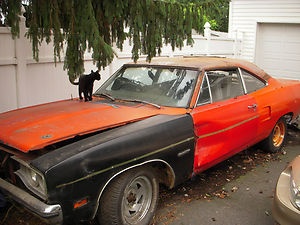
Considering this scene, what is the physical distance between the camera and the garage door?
11828mm

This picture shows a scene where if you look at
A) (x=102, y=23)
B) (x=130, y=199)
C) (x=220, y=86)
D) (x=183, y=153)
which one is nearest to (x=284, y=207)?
(x=183, y=153)

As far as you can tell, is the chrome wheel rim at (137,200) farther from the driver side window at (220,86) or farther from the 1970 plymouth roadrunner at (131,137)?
the driver side window at (220,86)

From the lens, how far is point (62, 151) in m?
2.93

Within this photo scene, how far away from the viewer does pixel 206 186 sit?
452 centimetres

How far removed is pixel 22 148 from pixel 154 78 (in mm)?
2089

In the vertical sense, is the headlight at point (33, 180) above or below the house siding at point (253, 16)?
below

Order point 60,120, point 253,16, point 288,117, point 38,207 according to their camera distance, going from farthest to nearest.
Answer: point 253,16 → point 288,117 → point 60,120 → point 38,207

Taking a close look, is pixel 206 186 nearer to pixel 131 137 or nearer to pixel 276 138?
pixel 131 137

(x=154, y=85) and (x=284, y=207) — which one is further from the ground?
(x=154, y=85)

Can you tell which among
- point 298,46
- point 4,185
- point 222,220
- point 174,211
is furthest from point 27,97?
point 298,46

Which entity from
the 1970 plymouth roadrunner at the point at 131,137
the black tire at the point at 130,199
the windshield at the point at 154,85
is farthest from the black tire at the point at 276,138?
the black tire at the point at 130,199

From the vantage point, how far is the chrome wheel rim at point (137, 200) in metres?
3.32

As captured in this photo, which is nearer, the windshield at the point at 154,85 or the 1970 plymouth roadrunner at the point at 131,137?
the 1970 plymouth roadrunner at the point at 131,137

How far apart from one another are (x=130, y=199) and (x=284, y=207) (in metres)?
1.41
